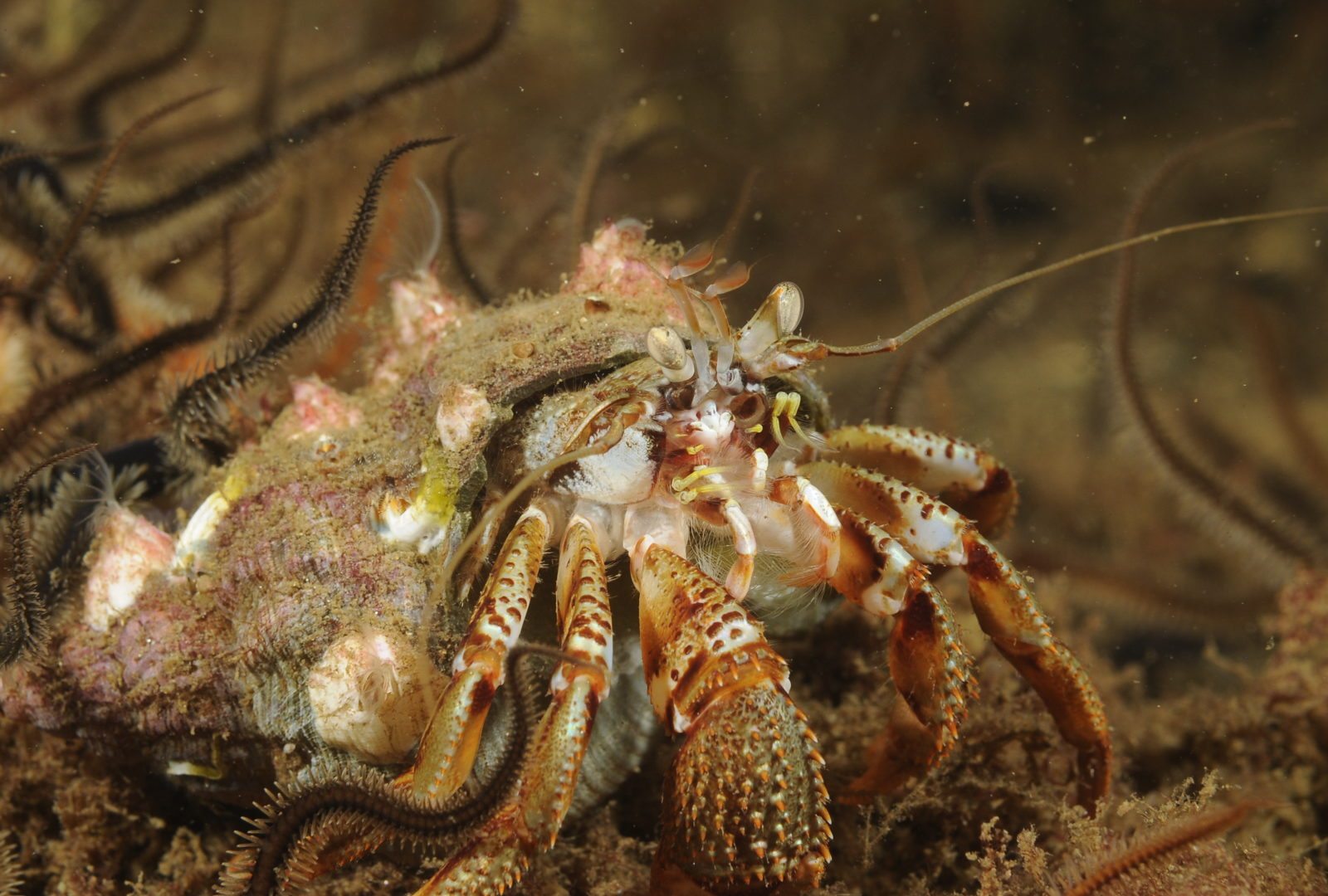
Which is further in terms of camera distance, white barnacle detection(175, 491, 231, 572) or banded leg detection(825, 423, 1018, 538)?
banded leg detection(825, 423, 1018, 538)

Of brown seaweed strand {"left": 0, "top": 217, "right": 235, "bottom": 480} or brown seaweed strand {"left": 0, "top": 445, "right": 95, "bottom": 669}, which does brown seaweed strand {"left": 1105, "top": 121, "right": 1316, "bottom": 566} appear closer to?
brown seaweed strand {"left": 0, "top": 217, "right": 235, "bottom": 480}

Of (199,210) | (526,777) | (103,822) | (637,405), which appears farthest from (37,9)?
(526,777)

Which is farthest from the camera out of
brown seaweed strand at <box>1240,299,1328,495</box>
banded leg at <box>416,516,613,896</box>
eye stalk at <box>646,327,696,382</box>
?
brown seaweed strand at <box>1240,299,1328,495</box>

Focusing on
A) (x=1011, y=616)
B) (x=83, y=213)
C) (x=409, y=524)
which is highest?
(x=83, y=213)

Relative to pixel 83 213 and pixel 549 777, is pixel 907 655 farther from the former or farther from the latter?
pixel 83 213

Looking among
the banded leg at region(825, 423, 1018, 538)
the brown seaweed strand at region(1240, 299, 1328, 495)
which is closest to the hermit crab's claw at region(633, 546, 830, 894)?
the banded leg at region(825, 423, 1018, 538)

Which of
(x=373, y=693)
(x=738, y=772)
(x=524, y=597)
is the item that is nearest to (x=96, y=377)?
(x=373, y=693)
